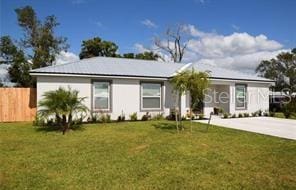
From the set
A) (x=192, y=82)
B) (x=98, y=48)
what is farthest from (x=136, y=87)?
(x=98, y=48)

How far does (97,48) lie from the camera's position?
3744 cm

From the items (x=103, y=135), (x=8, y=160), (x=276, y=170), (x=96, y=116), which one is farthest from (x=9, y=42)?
(x=276, y=170)

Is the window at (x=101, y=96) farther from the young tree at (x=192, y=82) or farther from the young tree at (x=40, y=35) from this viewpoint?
the young tree at (x=40, y=35)

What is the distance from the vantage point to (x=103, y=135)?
37.7ft

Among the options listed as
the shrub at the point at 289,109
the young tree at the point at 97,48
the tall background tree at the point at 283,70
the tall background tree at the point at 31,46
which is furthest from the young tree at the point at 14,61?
the tall background tree at the point at 283,70

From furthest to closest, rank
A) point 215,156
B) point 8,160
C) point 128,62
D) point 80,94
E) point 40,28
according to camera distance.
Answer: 1. point 40,28
2. point 128,62
3. point 80,94
4. point 215,156
5. point 8,160

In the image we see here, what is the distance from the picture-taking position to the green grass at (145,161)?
19.2 ft

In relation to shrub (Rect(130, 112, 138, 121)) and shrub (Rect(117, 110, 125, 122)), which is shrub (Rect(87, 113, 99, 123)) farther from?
shrub (Rect(130, 112, 138, 121))

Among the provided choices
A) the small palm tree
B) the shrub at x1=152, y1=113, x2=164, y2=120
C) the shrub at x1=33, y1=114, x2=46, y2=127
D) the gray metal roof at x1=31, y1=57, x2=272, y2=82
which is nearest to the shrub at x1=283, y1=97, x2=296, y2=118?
the gray metal roof at x1=31, y1=57, x2=272, y2=82

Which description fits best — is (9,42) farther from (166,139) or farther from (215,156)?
(215,156)

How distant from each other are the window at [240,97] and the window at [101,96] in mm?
10072

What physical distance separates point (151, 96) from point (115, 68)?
121 inches

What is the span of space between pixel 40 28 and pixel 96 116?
773 inches

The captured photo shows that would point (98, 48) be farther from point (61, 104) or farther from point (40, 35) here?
point (61, 104)
